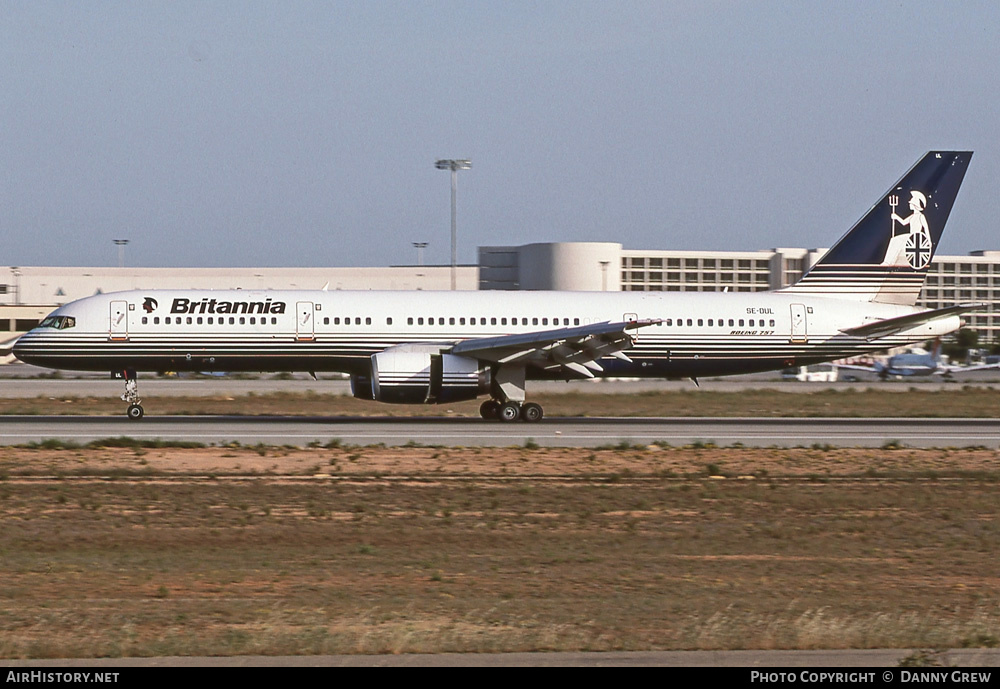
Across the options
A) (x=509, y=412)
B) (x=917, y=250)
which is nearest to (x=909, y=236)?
(x=917, y=250)

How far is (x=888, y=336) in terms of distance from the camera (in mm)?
36000

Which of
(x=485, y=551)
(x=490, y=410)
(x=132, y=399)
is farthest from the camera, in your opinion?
(x=490, y=410)

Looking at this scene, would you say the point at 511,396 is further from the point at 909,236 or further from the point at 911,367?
the point at 911,367

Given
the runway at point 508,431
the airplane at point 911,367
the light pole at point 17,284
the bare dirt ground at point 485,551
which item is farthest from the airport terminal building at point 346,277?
the bare dirt ground at point 485,551

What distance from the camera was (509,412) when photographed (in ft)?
111

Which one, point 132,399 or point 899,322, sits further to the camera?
point 899,322

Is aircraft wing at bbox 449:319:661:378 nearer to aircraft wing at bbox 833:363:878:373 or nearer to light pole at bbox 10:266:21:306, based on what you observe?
aircraft wing at bbox 833:363:878:373

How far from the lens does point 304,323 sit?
33125 mm

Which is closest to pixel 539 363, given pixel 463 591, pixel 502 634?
pixel 463 591

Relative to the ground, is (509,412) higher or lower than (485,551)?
higher

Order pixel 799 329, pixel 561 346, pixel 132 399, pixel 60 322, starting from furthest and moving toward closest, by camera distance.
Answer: pixel 799 329
pixel 132 399
pixel 60 322
pixel 561 346

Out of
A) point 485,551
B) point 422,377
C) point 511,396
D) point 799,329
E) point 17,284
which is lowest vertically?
point 485,551

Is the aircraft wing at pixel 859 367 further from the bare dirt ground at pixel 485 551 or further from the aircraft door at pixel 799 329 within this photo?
the bare dirt ground at pixel 485 551

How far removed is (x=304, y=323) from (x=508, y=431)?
691cm
